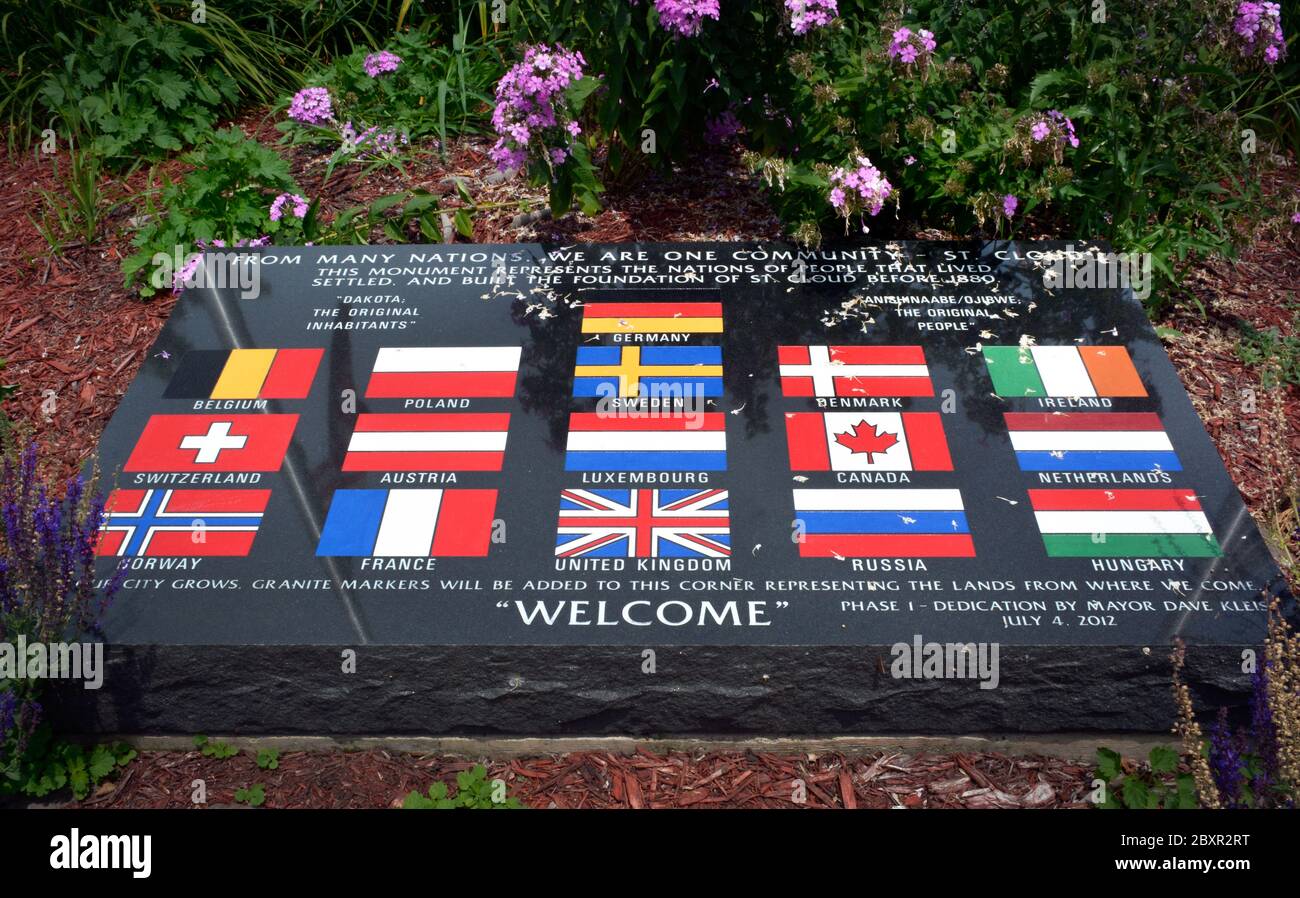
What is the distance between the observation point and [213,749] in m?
3.43

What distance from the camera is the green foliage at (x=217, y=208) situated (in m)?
5.19

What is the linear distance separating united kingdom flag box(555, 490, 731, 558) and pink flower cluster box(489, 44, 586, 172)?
1.97 metres

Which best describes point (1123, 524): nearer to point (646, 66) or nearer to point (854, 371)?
point (854, 371)

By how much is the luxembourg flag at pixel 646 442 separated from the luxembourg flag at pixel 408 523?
0.37 metres

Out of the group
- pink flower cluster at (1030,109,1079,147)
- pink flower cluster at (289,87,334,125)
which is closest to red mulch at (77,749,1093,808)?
pink flower cluster at (1030,109,1079,147)

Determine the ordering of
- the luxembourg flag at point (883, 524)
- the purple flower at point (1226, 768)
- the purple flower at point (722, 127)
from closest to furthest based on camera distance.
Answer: the purple flower at point (1226, 768) → the luxembourg flag at point (883, 524) → the purple flower at point (722, 127)

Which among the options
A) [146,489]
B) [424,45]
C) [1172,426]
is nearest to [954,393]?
[1172,426]

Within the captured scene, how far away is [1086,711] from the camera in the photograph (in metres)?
3.29

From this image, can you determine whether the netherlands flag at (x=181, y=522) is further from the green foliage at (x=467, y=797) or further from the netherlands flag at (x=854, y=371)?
the netherlands flag at (x=854, y=371)

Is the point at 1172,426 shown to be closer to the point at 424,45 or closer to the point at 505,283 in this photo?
the point at 505,283

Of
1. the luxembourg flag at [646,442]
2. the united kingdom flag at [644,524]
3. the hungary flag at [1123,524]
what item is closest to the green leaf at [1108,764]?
the hungary flag at [1123,524]

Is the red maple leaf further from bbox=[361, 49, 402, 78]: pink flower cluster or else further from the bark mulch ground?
bbox=[361, 49, 402, 78]: pink flower cluster

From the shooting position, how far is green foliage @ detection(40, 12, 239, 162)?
6105 mm
